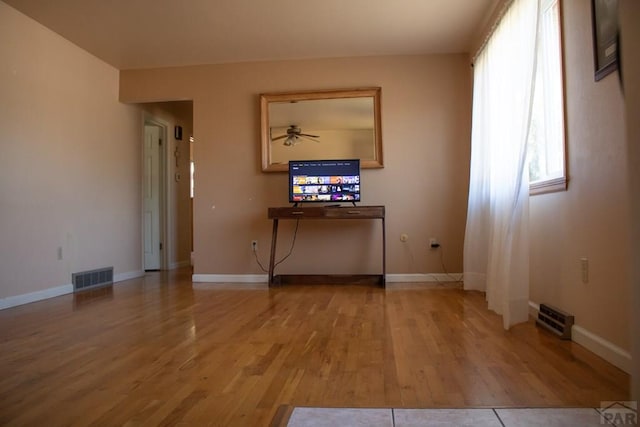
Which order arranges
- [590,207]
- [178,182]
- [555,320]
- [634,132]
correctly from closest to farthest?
[634,132]
[590,207]
[555,320]
[178,182]

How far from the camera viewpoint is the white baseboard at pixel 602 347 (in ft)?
5.54

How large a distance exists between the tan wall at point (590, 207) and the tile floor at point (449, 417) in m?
0.60

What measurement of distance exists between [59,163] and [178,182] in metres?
2.32

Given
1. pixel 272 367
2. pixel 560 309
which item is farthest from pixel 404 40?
pixel 272 367

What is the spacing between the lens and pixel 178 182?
245 inches

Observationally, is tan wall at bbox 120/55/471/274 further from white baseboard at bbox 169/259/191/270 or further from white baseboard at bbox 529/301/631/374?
white baseboard at bbox 529/301/631/374

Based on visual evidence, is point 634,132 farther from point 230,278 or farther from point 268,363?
point 230,278

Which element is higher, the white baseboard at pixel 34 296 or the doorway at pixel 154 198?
the doorway at pixel 154 198

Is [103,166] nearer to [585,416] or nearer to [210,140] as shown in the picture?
[210,140]

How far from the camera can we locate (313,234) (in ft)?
14.9

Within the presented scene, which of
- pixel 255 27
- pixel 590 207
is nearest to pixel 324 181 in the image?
pixel 255 27

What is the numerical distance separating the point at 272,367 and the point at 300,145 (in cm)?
305

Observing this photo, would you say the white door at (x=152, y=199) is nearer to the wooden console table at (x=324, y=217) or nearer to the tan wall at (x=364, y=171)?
the tan wall at (x=364, y=171)

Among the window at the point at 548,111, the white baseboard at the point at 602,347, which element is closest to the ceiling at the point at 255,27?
the window at the point at 548,111
